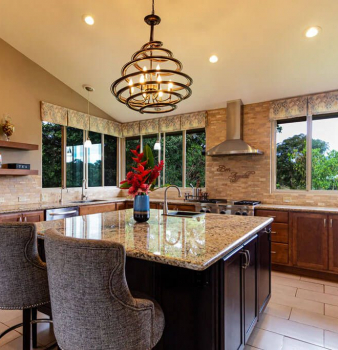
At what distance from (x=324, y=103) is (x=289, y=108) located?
516 millimetres

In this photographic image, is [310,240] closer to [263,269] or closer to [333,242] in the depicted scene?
[333,242]

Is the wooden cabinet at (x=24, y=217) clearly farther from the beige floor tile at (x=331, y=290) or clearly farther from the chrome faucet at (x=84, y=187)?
the beige floor tile at (x=331, y=290)

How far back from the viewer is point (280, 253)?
3.75m

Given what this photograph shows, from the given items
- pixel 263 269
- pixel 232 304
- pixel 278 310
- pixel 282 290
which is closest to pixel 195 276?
pixel 232 304

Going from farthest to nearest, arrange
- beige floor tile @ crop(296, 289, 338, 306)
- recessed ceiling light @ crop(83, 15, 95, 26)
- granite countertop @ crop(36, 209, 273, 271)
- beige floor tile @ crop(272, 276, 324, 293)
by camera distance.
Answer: recessed ceiling light @ crop(83, 15, 95, 26), beige floor tile @ crop(272, 276, 324, 293), beige floor tile @ crop(296, 289, 338, 306), granite countertop @ crop(36, 209, 273, 271)

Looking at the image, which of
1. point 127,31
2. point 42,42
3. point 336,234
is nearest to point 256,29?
point 127,31

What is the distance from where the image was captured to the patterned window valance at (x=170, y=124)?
5.52 metres

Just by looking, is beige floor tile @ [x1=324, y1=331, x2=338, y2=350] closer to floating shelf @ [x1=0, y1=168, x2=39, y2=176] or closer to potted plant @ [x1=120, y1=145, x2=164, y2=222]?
potted plant @ [x1=120, y1=145, x2=164, y2=222]

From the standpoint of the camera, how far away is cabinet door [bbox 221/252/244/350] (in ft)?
4.69

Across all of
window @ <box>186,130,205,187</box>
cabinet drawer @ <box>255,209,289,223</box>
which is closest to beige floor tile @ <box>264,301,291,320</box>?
cabinet drawer @ <box>255,209,289,223</box>

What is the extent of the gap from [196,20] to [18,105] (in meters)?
3.23

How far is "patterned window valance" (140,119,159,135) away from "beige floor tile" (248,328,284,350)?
4.51 metres

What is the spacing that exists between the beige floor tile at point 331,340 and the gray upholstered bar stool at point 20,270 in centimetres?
227

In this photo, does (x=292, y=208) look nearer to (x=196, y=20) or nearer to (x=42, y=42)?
(x=196, y=20)
